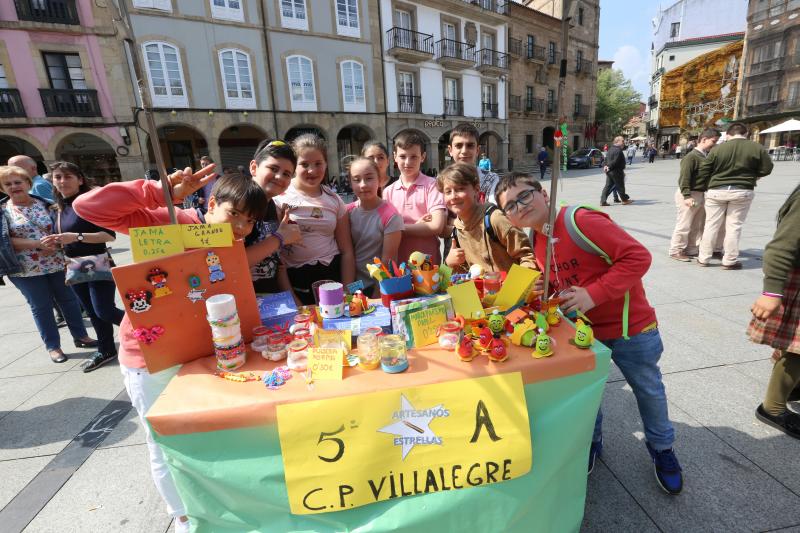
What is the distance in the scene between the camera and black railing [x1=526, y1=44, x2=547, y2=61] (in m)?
24.7

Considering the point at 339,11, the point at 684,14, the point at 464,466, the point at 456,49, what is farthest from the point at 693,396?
the point at 684,14

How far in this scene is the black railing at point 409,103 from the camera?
1845cm

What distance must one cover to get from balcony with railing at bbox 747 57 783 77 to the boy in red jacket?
1548 inches

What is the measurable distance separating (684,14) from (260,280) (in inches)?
2381

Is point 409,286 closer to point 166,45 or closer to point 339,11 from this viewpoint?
point 166,45

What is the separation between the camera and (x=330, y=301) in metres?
1.62

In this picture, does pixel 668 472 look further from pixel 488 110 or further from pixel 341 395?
pixel 488 110

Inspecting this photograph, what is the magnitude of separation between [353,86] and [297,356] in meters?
17.9

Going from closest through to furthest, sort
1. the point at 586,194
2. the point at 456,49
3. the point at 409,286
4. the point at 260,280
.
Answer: the point at 409,286 → the point at 260,280 → the point at 586,194 → the point at 456,49

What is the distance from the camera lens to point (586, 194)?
1224 centimetres

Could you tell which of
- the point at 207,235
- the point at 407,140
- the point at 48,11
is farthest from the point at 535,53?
the point at 207,235

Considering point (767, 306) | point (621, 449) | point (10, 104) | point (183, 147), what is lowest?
point (621, 449)

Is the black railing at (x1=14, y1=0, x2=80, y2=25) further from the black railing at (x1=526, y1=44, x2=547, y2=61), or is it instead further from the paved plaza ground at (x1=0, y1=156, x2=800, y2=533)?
the black railing at (x1=526, y1=44, x2=547, y2=61)

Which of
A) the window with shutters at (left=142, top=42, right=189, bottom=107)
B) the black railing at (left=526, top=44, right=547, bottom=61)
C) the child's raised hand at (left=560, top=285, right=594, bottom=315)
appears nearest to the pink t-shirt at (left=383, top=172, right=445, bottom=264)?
the child's raised hand at (left=560, top=285, right=594, bottom=315)
